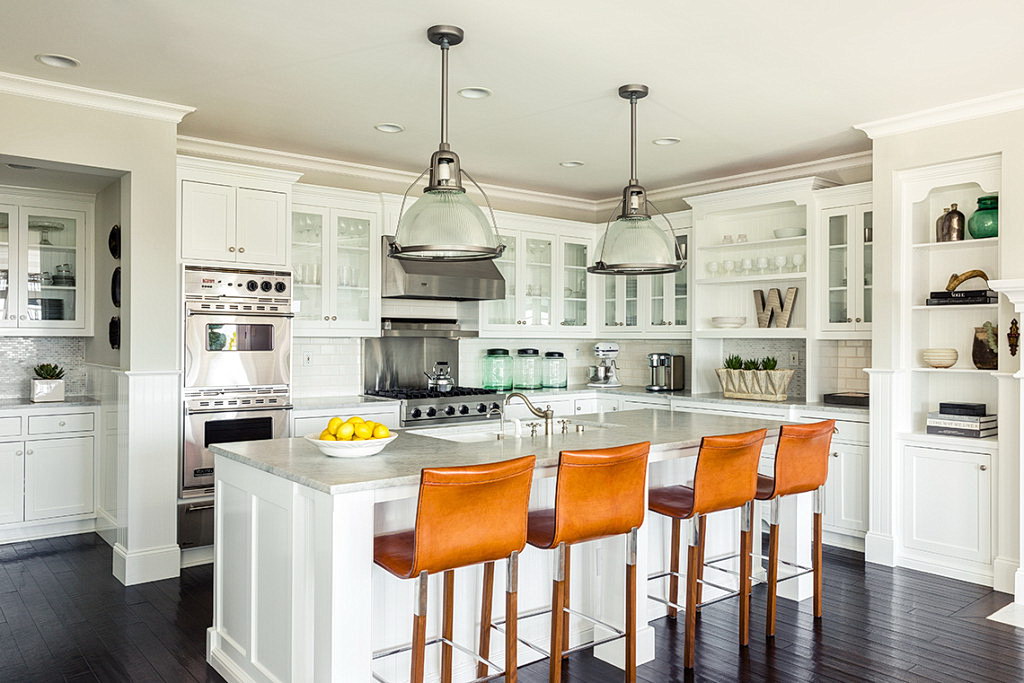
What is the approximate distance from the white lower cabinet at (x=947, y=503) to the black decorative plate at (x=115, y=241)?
5.15 m

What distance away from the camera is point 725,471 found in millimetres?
3447

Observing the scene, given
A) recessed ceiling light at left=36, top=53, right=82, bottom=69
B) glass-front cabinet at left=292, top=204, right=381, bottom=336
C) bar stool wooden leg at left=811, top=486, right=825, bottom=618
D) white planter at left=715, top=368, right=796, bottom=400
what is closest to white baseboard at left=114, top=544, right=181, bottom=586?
glass-front cabinet at left=292, top=204, right=381, bottom=336

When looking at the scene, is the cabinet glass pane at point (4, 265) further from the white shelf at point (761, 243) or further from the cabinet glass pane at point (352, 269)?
the white shelf at point (761, 243)

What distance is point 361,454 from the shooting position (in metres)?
2.98

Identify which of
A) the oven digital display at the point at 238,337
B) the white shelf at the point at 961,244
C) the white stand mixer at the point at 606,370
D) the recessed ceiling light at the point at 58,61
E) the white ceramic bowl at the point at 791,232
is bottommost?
the white stand mixer at the point at 606,370

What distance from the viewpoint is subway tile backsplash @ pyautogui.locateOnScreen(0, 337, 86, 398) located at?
19.2 ft

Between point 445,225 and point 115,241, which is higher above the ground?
point 115,241

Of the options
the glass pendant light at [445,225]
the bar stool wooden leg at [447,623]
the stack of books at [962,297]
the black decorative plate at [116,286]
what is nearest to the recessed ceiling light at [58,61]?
the black decorative plate at [116,286]

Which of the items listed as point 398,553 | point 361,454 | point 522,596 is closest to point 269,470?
point 361,454

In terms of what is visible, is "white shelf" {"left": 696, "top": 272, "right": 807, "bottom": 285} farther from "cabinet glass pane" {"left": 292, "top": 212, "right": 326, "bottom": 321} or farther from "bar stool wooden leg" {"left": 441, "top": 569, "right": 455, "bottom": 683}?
"bar stool wooden leg" {"left": 441, "top": 569, "right": 455, "bottom": 683}

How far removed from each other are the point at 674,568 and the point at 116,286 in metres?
3.93

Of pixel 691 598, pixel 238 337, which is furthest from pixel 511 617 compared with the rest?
pixel 238 337

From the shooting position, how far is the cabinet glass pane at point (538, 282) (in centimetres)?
690

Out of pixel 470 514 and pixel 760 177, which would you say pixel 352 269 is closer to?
pixel 760 177
